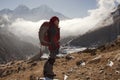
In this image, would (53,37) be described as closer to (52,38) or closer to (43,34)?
(52,38)

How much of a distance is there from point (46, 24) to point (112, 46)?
15.8 meters

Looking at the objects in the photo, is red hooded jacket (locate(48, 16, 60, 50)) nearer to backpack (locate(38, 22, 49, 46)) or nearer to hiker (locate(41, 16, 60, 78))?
hiker (locate(41, 16, 60, 78))

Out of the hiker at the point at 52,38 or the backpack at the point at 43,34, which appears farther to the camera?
the hiker at the point at 52,38

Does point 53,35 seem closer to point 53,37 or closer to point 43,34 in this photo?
point 53,37

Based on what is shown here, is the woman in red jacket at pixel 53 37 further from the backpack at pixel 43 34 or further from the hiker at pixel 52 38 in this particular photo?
the backpack at pixel 43 34

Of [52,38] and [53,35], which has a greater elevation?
[53,35]

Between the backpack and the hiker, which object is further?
the hiker

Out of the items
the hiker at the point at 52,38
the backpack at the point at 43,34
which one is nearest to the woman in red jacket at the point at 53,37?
the hiker at the point at 52,38

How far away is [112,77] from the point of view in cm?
1667

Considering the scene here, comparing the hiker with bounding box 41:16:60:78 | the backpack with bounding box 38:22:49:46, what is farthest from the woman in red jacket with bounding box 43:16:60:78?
the backpack with bounding box 38:22:49:46

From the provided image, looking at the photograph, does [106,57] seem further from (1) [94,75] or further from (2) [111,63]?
(1) [94,75]

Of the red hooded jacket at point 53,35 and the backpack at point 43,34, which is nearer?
the backpack at point 43,34

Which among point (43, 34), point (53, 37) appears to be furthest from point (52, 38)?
point (43, 34)

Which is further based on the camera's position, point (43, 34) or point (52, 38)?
point (52, 38)
